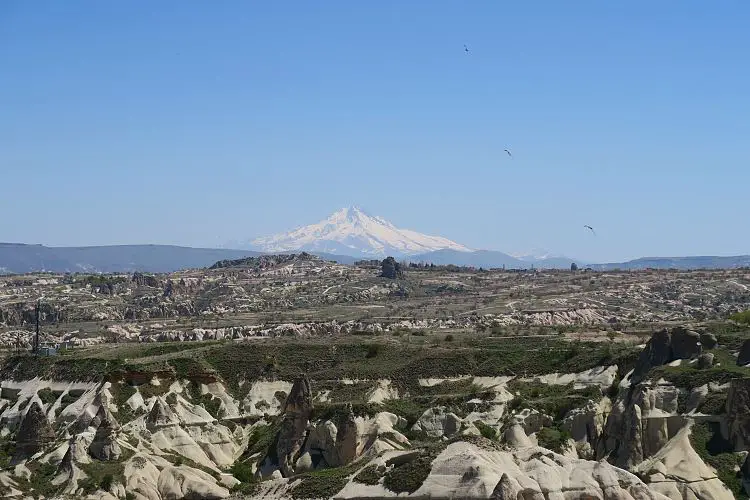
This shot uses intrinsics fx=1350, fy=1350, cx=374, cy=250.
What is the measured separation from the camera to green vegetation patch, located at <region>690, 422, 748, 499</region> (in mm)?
62469

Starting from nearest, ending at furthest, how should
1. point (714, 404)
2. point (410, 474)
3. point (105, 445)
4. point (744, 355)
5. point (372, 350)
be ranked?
point (410, 474), point (714, 404), point (105, 445), point (744, 355), point (372, 350)

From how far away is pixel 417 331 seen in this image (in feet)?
460

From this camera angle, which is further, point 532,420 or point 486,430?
point 532,420

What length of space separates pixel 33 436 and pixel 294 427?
15740 mm

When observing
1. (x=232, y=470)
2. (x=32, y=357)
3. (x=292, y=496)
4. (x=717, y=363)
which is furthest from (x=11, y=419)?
(x=717, y=363)

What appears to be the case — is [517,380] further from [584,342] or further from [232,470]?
[232,470]

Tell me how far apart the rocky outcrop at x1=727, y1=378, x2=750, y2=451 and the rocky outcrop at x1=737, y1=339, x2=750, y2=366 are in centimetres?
951

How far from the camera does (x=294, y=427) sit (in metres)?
79.4

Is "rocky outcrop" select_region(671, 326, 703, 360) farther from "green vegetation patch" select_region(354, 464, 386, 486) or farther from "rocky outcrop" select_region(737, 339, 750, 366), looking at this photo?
"green vegetation patch" select_region(354, 464, 386, 486)

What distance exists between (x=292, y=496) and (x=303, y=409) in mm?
20590

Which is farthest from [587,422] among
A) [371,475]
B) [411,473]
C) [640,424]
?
[411,473]

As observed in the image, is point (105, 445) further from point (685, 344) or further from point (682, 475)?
point (685, 344)

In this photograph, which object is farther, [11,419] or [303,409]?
[11,419]

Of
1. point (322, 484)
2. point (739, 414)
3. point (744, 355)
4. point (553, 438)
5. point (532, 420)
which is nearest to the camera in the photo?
point (322, 484)
